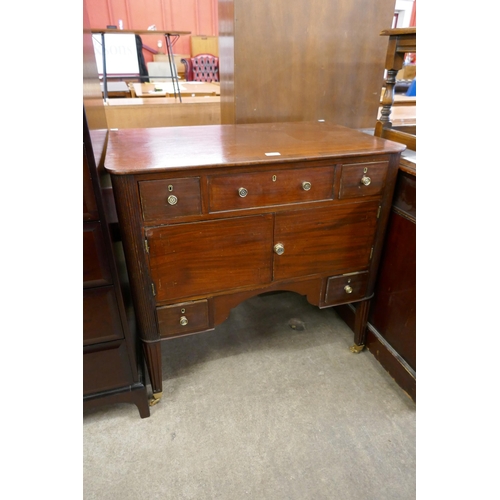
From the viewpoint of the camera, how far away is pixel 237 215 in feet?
3.69

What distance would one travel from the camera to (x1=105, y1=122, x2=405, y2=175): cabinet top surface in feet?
3.36

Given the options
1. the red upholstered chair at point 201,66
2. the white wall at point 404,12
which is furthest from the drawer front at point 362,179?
the red upholstered chair at point 201,66

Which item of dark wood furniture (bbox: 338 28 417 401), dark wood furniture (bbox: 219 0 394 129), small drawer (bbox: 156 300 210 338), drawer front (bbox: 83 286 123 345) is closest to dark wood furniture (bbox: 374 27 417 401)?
dark wood furniture (bbox: 338 28 417 401)

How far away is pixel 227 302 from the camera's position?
1.28 metres

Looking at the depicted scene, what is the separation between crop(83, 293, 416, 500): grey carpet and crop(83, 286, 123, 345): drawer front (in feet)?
1.29

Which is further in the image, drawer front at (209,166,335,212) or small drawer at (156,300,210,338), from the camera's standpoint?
small drawer at (156,300,210,338)

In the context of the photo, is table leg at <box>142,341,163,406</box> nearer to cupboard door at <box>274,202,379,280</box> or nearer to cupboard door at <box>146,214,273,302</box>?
cupboard door at <box>146,214,273,302</box>

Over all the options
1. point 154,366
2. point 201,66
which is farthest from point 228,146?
point 201,66

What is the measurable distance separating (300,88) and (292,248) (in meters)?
0.83

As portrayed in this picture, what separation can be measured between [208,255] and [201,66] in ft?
21.6

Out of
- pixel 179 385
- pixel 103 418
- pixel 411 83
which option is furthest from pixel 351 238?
pixel 411 83

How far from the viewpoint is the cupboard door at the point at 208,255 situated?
3.60ft

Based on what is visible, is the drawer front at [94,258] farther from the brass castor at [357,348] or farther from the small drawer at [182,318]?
the brass castor at [357,348]
